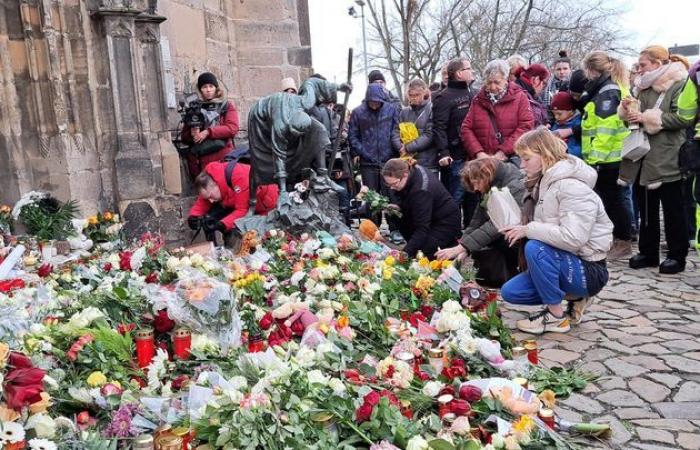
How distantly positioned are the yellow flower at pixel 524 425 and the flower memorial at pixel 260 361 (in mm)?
12

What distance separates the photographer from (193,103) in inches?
302

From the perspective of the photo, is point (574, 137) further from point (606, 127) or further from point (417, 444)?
point (417, 444)

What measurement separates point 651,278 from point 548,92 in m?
3.50

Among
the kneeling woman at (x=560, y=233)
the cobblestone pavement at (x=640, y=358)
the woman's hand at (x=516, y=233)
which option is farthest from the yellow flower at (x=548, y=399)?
the woman's hand at (x=516, y=233)

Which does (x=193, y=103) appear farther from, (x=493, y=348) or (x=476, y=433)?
(x=476, y=433)

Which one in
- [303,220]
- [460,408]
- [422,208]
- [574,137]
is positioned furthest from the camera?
[574,137]

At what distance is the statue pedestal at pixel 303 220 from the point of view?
5816mm

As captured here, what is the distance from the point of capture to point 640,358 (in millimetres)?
3811

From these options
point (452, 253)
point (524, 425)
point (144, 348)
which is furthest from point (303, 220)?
point (524, 425)

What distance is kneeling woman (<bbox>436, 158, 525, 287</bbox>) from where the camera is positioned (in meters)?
5.09

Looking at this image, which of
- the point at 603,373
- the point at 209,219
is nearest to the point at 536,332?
the point at 603,373

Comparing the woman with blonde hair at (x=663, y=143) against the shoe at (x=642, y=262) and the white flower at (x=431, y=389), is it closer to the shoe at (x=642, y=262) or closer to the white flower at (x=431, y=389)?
the shoe at (x=642, y=262)

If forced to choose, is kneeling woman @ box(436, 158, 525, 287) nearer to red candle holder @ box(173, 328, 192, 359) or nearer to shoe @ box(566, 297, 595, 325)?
shoe @ box(566, 297, 595, 325)

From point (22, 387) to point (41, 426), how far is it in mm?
169
